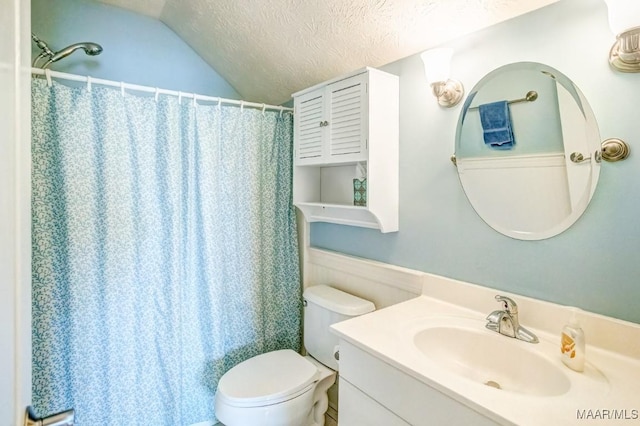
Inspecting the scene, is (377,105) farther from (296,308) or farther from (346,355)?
(296,308)

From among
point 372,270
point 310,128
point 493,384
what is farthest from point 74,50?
point 493,384

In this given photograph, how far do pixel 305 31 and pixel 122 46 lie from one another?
1.31 metres

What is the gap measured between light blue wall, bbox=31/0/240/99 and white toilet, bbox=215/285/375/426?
1.73 meters

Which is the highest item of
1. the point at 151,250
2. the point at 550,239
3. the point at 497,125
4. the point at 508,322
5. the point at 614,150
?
the point at 497,125

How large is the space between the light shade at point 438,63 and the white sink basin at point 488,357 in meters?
0.94

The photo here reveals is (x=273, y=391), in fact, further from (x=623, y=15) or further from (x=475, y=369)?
(x=623, y=15)

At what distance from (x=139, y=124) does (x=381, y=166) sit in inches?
48.0

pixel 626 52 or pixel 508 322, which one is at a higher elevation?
pixel 626 52

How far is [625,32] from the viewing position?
83 cm

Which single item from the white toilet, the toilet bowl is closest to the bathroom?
the white toilet

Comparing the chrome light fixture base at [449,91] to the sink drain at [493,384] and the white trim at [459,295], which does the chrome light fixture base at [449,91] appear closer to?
the white trim at [459,295]

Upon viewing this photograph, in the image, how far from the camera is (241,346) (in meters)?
1.90

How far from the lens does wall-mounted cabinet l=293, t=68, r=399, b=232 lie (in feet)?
4.68

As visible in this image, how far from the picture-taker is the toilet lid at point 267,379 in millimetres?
1385
